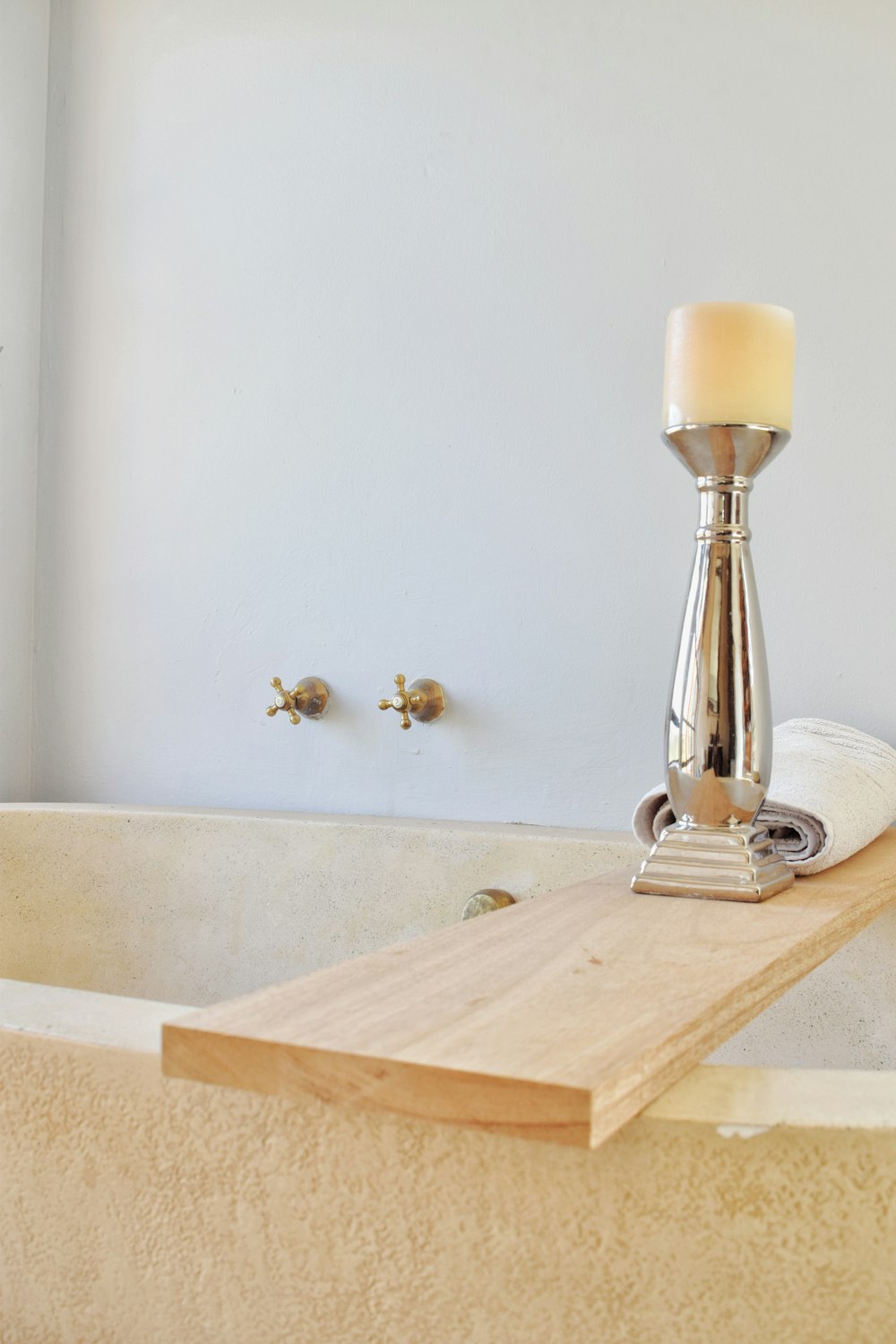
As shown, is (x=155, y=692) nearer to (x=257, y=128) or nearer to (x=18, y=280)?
(x=18, y=280)

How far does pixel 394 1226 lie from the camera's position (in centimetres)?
53

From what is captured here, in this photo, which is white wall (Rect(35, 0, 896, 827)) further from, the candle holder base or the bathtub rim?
the bathtub rim

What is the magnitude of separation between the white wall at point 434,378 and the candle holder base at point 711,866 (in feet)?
1.62

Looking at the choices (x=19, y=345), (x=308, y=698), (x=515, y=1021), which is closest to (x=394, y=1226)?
(x=515, y=1021)

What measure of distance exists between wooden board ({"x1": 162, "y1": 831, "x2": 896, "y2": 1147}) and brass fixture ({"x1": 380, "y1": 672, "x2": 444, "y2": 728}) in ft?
2.35

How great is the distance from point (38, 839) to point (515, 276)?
86 cm

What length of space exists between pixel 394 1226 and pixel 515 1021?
0.42 ft

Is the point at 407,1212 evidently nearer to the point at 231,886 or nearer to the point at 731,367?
the point at 731,367

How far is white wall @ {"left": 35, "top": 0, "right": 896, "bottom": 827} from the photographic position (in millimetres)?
1281

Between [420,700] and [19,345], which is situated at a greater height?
[19,345]

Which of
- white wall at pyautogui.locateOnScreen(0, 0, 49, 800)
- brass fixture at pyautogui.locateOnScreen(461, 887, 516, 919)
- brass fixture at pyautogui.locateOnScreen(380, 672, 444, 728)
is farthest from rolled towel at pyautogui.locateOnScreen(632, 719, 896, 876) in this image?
white wall at pyautogui.locateOnScreen(0, 0, 49, 800)

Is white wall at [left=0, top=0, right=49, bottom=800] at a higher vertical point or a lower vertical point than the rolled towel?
higher

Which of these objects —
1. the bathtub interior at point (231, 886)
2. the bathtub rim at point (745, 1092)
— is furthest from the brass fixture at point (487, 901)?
the bathtub rim at point (745, 1092)

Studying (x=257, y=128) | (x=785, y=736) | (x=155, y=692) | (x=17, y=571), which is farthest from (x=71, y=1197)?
(x=257, y=128)
